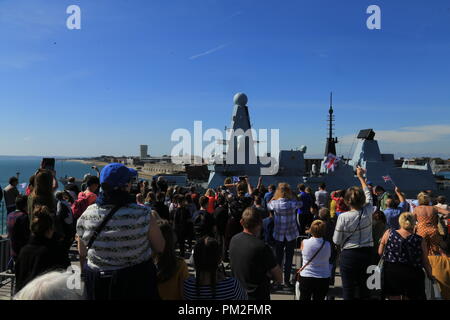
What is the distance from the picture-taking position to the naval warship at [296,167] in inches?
851

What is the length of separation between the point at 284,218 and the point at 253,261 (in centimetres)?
252

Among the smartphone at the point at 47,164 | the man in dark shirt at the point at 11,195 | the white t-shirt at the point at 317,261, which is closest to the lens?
the white t-shirt at the point at 317,261

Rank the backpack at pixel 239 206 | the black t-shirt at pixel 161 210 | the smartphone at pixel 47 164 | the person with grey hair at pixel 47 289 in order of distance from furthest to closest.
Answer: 1. the black t-shirt at pixel 161 210
2. the smartphone at pixel 47 164
3. the backpack at pixel 239 206
4. the person with grey hair at pixel 47 289

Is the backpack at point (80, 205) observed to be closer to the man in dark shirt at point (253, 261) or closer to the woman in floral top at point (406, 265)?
the man in dark shirt at point (253, 261)

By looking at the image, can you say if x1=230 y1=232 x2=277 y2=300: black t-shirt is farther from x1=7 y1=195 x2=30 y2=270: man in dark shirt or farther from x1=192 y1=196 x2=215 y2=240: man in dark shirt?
x1=192 y1=196 x2=215 y2=240: man in dark shirt

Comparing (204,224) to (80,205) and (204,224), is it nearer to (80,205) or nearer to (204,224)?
(204,224)

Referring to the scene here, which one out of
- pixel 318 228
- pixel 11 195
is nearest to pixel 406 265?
pixel 318 228

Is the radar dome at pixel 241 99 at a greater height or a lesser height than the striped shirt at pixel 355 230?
greater

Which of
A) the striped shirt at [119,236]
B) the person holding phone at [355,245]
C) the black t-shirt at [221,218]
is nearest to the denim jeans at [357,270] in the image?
the person holding phone at [355,245]

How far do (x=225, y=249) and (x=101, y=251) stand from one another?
15.7 feet

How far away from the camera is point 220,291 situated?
110 inches

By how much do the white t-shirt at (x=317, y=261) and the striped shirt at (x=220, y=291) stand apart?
1.45 m

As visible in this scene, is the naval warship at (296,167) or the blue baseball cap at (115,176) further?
the naval warship at (296,167)

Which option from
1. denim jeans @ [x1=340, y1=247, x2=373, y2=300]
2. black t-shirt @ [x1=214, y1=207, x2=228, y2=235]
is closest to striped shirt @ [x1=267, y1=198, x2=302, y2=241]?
denim jeans @ [x1=340, y1=247, x2=373, y2=300]
